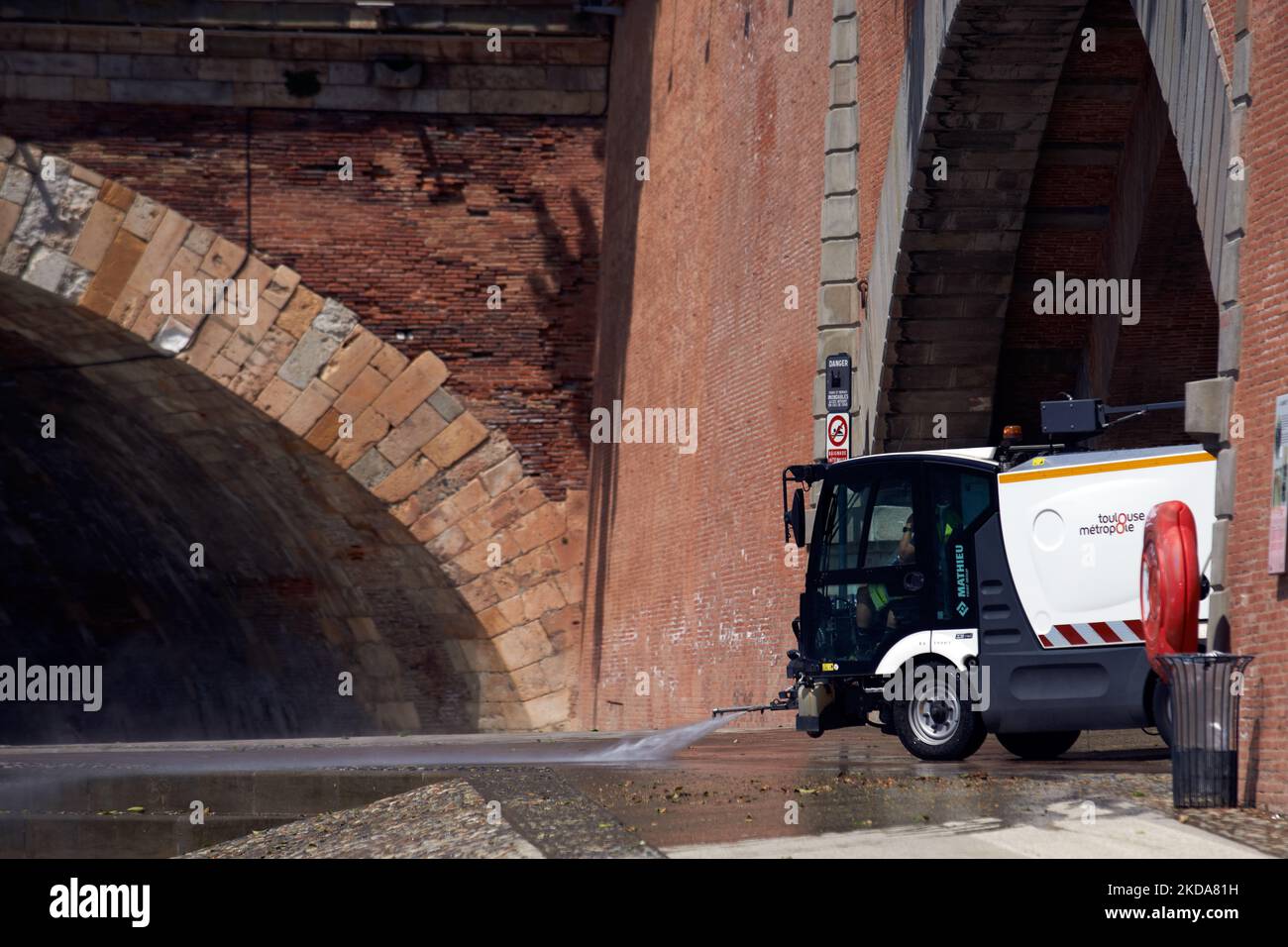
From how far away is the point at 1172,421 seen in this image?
627 inches

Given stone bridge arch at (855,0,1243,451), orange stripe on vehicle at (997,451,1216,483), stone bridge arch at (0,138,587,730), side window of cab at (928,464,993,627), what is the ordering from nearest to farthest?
orange stripe on vehicle at (997,451,1216,483) < side window of cab at (928,464,993,627) < stone bridge arch at (855,0,1243,451) < stone bridge arch at (0,138,587,730)

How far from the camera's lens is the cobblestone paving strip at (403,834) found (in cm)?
840

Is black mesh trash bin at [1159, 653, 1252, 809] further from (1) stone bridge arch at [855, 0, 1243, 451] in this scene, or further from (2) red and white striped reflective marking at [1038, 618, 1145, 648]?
(1) stone bridge arch at [855, 0, 1243, 451]

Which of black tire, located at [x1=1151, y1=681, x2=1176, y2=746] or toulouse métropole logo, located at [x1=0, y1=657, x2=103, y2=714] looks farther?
toulouse métropole logo, located at [x1=0, y1=657, x2=103, y2=714]

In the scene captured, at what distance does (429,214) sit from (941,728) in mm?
11733

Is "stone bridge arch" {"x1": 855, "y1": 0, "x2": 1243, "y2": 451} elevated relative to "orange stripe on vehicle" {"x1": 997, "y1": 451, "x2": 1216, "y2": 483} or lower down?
elevated

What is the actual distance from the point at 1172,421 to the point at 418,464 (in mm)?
9078

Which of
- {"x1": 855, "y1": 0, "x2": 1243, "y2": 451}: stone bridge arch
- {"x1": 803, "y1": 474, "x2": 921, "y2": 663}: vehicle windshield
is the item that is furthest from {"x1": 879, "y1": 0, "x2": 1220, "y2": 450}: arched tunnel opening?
{"x1": 803, "y1": 474, "x2": 921, "y2": 663}: vehicle windshield

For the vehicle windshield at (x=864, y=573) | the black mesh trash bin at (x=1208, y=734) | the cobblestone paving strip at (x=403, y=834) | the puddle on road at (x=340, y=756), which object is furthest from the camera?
the puddle on road at (x=340, y=756)

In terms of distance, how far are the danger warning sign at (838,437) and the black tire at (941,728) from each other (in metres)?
2.78

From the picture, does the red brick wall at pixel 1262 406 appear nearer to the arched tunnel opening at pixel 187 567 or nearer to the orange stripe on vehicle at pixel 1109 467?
the orange stripe on vehicle at pixel 1109 467

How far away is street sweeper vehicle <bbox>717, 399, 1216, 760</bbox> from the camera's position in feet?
38.0

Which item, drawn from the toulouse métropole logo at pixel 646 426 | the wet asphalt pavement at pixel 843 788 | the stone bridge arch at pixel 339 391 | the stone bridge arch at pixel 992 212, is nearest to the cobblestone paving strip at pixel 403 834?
the wet asphalt pavement at pixel 843 788

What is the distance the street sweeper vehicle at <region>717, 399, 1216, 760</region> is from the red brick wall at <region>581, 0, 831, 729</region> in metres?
3.23
